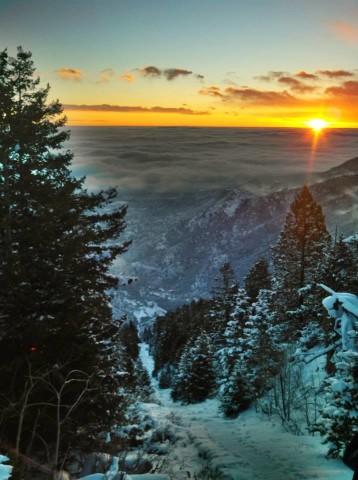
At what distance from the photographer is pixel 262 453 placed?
14.7 metres

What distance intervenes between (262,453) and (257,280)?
1477 inches

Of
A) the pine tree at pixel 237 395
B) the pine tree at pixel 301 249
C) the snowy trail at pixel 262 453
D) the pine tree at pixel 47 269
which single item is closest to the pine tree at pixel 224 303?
the pine tree at pixel 301 249

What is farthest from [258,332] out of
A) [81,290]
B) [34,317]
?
[34,317]

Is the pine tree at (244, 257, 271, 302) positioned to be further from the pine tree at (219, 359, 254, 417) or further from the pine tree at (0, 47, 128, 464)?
the pine tree at (0, 47, 128, 464)

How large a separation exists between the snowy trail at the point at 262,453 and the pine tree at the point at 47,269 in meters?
4.39

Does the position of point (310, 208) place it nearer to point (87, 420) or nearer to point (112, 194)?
point (112, 194)

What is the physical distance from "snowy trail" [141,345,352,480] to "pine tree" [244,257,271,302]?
2826 centimetres

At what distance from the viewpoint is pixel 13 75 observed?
526 inches

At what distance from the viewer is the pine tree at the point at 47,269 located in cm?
1120

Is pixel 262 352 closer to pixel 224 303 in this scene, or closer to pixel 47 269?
pixel 47 269

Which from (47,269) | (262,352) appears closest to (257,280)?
(262,352)

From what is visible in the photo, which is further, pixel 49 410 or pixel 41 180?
pixel 41 180

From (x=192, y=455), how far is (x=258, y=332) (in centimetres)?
1420

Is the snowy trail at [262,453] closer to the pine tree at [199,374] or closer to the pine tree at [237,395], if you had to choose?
the pine tree at [237,395]
